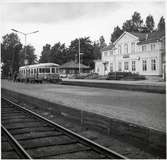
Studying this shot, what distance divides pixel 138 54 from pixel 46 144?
35.8m

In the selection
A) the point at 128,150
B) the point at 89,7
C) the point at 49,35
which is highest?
the point at 89,7

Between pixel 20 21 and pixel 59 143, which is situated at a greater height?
pixel 20 21

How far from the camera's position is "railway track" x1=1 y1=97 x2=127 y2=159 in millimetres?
5980

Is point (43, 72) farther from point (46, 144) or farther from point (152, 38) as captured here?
point (46, 144)

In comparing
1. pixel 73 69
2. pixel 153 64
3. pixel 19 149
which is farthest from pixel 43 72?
pixel 19 149

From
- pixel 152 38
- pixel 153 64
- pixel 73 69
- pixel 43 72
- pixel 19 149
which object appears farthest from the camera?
pixel 73 69

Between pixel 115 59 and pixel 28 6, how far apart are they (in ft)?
133

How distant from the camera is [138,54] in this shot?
4119cm

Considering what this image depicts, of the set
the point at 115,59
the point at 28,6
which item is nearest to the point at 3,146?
the point at 28,6

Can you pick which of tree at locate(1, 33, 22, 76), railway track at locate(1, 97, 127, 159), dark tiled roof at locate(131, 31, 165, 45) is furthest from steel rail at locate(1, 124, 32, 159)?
dark tiled roof at locate(131, 31, 165, 45)

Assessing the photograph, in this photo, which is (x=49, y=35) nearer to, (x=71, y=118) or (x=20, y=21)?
(x=20, y=21)

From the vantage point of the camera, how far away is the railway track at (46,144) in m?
5.98

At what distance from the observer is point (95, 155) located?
5.94 meters

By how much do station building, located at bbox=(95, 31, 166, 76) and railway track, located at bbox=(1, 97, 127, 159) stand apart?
25.8 metres
